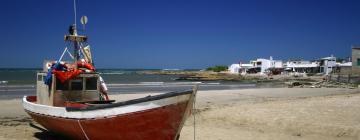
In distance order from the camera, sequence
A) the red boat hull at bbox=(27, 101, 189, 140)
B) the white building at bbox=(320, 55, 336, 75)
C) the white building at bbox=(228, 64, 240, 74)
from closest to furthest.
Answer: the red boat hull at bbox=(27, 101, 189, 140), the white building at bbox=(320, 55, 336, 75), the white building at bbox=(228, 64, 240, 74)

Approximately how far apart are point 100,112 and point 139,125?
2.96ft

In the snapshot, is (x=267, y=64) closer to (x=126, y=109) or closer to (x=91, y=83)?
(x=91, y=83)

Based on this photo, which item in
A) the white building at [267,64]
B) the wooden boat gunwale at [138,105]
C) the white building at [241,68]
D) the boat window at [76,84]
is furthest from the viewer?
the white building at [241,68]

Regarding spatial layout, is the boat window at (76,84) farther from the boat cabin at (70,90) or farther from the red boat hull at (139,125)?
the red boat hull at (139,125)

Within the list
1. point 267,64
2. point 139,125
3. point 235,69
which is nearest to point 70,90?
point 139,125

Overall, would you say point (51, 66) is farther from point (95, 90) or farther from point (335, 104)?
point (335, 104)

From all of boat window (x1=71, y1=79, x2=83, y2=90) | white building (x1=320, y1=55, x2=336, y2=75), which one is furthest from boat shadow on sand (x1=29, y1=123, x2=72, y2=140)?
white building (x1=320, y1=55, x2=336, y2=75)

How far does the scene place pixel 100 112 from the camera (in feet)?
26.2

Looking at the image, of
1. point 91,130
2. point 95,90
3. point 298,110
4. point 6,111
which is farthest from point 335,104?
point 6,111

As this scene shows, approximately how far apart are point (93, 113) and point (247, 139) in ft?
15.1

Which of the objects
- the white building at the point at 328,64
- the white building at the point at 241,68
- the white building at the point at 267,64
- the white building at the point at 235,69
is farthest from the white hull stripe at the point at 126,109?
the white building at the point at 235,69

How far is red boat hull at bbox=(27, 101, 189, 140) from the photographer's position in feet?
25.6

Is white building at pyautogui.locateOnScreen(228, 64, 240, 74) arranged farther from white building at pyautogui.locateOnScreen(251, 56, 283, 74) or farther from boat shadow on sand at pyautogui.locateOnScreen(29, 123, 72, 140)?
boat shadow on sand at pyautogui.locateOnScreen(29, 123, 72, 140)

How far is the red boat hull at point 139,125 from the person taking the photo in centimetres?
A: 780
